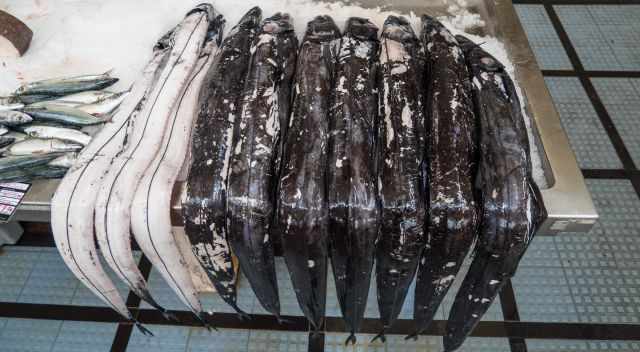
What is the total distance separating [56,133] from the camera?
1572 mm

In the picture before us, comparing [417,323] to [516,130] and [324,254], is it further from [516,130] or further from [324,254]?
[516,130]

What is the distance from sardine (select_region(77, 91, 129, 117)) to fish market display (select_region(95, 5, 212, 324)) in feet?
0.53

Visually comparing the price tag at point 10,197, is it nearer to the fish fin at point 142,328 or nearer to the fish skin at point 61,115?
the fish skin at point 61,115

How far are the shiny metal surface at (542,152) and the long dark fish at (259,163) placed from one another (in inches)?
8.0

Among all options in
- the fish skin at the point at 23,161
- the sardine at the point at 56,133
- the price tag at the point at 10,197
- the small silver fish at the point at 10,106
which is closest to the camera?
the price tag at the point at 10,197

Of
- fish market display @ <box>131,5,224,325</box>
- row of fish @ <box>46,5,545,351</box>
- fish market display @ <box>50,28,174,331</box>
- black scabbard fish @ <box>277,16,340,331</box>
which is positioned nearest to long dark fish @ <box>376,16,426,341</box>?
row of fish @ <box>46,5,545,351</box>

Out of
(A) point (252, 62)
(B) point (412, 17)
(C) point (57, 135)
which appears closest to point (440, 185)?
(A) point (252, 62)

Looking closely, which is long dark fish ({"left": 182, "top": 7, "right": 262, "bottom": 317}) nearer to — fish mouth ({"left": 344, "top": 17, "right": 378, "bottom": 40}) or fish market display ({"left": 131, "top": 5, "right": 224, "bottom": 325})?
fish market display ({"left": 131, "top": 5, "right": 224, "bottom": 325})

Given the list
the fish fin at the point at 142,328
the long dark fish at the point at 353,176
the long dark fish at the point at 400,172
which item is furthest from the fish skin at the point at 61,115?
the long dark fish at the point at 400,172

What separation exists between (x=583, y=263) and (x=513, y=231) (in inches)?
59.8

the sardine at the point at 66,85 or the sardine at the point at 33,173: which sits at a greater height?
the sardine at the point at 66,85

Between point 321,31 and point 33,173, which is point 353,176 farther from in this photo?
point 33,173

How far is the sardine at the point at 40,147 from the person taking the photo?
4.97 ft

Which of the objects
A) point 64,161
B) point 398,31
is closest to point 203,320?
point 64,161
